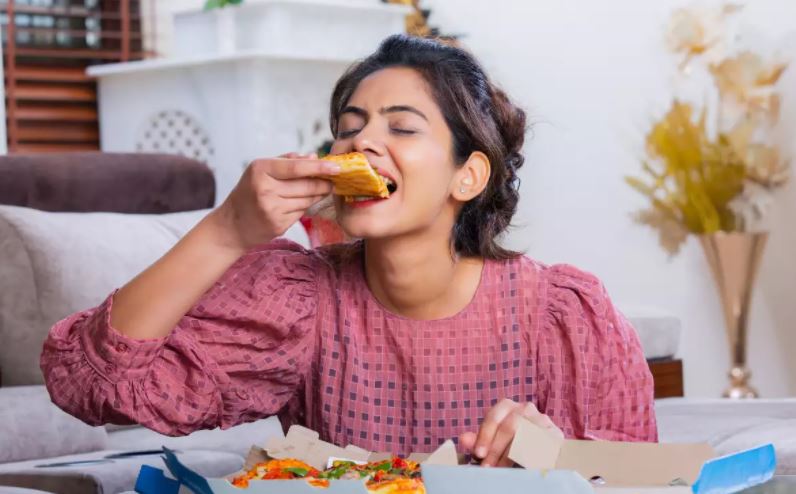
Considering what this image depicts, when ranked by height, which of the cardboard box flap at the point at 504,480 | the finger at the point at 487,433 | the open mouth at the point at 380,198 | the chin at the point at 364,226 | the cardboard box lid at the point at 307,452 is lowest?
the cardboard box lid at the point at 307,452

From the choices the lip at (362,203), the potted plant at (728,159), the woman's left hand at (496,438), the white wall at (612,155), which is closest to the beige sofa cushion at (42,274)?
the lip at (362,203)

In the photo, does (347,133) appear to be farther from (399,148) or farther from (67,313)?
(67,313)

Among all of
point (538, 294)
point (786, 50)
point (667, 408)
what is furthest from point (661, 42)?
point (538, 294)

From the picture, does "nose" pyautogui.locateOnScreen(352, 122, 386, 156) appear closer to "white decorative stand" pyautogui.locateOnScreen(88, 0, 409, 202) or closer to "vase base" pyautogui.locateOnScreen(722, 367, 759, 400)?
"vase base" pyautogui.locateOnScreen(722, 367, 759, 400)

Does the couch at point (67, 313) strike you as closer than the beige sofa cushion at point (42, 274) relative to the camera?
Yes

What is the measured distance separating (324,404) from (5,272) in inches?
45.5

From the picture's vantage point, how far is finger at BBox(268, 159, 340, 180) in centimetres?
131

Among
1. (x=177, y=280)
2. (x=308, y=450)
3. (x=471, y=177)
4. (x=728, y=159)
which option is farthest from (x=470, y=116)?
(x=728, y=159)

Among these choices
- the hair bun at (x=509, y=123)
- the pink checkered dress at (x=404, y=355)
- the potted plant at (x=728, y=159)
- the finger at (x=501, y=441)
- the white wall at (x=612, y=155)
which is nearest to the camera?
the finger at (x=501, y=441)

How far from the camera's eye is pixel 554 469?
98 cm

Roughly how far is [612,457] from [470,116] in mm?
596

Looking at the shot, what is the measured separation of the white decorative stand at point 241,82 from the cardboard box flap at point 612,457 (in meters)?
3.46

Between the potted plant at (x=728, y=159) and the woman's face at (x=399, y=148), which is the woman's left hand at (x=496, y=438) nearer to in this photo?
the woman's face at (x=399, y=148)

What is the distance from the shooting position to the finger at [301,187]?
1320 mm
